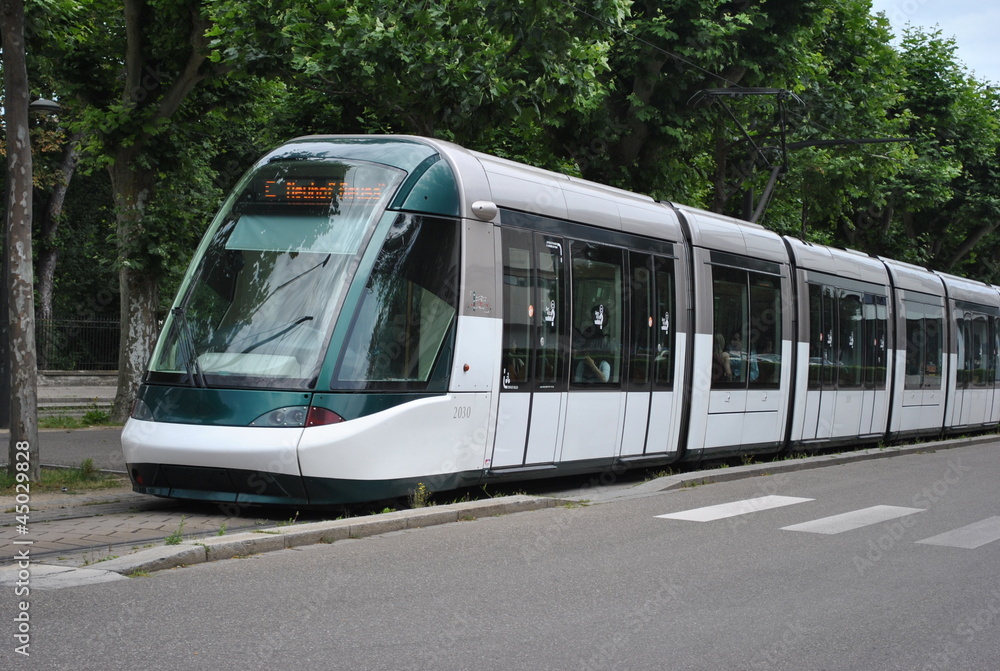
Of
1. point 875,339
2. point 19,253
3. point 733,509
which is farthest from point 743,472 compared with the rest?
point 19,253

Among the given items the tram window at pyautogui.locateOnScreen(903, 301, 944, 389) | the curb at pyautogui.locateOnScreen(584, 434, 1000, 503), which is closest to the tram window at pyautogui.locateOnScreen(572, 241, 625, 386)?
the curb at pyautogui.locateOnScreen(584, 434, 1000, 503)

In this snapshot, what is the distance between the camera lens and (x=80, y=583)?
6.21 metres

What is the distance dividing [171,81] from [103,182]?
23199mm

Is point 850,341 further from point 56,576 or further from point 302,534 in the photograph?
point 56,576

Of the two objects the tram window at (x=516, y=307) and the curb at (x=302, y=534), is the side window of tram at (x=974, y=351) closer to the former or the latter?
the tram window at (x=516, y=307)

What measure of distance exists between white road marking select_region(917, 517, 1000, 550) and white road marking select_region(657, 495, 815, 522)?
1.82m

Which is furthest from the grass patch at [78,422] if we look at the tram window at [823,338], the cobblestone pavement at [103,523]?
the tram window at [823,338]

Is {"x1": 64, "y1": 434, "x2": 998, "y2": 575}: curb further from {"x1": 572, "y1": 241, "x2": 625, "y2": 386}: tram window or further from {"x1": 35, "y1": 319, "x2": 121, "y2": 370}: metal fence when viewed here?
{"x1": 35, "y1": 319, "x2": 121, "y2": 370}: metal fence

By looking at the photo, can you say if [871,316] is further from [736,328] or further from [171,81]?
[171,81]

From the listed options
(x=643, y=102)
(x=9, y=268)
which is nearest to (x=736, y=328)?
(x=643, y=102)

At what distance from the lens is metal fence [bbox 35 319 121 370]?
2844cm

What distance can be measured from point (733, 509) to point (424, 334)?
11.3 ft

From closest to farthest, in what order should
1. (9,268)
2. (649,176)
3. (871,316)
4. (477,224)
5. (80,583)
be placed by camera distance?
(80,583), (477,224), (9,268), (871,316), (649,176)

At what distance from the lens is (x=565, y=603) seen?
6285 millimetres
